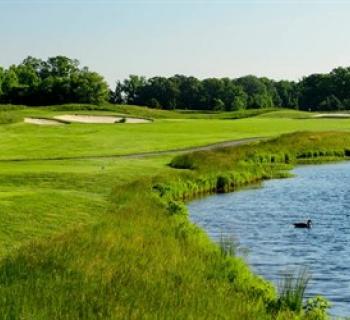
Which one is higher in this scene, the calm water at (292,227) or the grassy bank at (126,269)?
the grassy bank at (126,269)

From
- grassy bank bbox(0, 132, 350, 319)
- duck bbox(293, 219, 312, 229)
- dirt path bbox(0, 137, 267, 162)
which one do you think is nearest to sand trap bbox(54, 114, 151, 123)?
dirt path bbox(0, 137, 267, 162)

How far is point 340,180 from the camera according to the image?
50.3m

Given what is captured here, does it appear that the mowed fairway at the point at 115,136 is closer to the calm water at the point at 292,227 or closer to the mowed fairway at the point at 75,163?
the mowed fairway at the point at 75,163

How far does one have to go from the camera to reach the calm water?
2223cm

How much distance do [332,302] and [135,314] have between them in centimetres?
822

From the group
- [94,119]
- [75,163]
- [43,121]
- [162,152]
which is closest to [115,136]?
[162,152]

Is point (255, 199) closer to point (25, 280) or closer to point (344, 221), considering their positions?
point (344, 221)

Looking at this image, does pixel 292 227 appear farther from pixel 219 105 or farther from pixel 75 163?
pixel 219 105

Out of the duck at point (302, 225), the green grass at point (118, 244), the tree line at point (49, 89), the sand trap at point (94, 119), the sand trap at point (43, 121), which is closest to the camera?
the green grass at point (118, 244)

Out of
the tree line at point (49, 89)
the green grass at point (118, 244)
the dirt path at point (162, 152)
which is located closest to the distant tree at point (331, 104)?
the tree line at point (49, 89)

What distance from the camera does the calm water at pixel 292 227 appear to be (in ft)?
72.9

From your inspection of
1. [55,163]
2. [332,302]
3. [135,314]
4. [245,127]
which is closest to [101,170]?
[55,163]

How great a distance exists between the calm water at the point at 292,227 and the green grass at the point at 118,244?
1808 millimetres

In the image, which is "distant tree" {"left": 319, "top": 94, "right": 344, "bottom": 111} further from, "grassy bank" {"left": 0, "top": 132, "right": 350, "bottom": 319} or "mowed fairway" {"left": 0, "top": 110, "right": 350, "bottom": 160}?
"grassy bank" {"left": 0, "top": 132, "right": 350, "bottom": 319}
